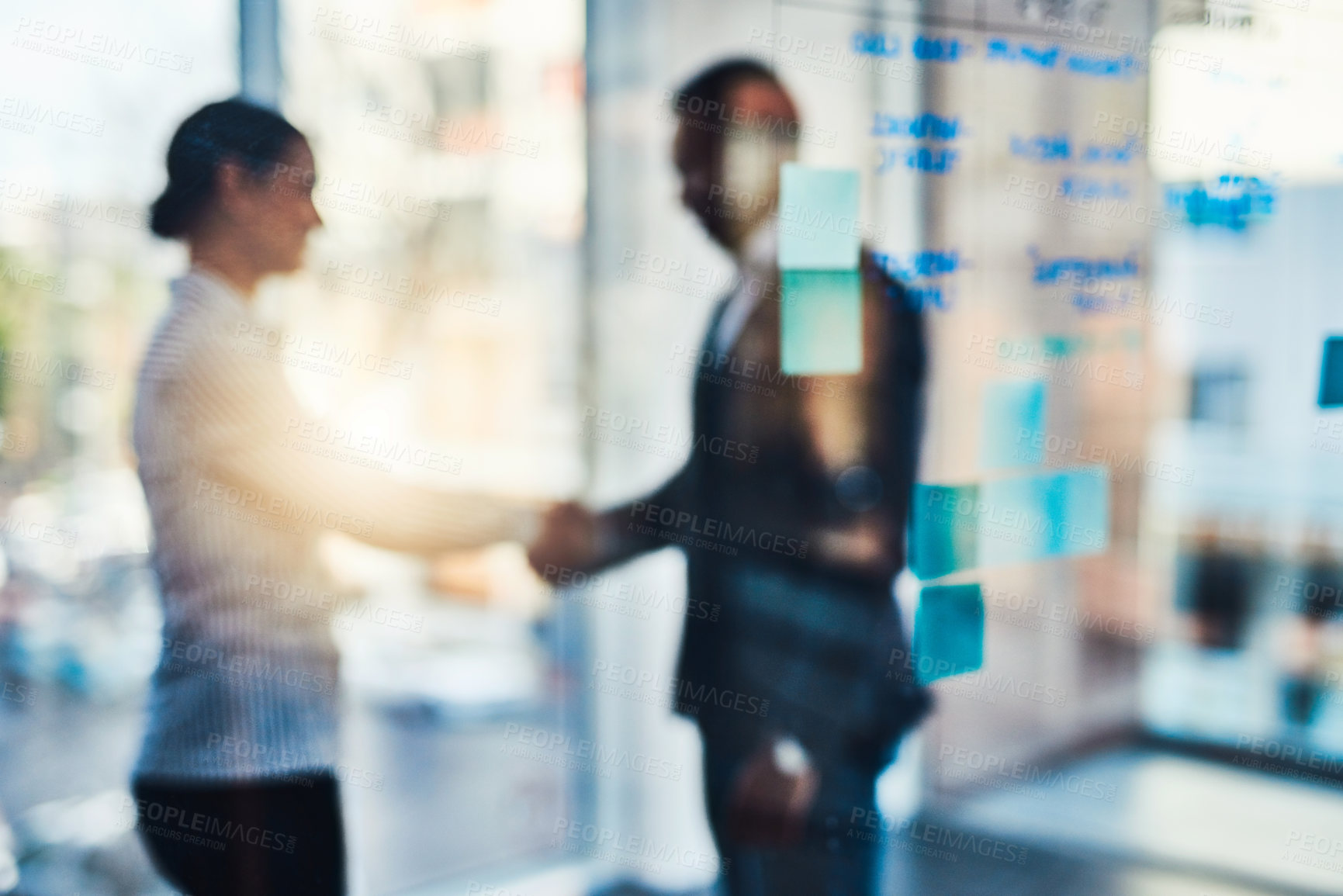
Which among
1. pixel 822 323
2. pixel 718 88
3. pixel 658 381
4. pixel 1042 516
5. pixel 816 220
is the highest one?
pixel 718 88

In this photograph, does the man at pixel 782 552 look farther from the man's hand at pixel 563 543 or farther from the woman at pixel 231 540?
the woman at pixel 231 540

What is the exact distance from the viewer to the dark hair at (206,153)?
1.25 m

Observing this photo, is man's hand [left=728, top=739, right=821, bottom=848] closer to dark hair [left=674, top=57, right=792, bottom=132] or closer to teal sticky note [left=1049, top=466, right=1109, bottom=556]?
dark hair [left=674, top=57, right=792, bottom=132]

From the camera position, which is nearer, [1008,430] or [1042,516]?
[1008,430]

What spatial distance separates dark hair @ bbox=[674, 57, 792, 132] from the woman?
2.20 feet

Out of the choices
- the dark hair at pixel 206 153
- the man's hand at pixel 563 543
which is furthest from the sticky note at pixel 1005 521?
the dark hair at pixel 206 153

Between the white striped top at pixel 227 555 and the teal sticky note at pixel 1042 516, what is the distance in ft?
5.44

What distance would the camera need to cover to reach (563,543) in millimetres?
1794

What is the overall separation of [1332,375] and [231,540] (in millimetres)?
2148

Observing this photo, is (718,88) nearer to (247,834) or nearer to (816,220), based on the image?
(816,220)

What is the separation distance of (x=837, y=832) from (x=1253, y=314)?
2.34 meters

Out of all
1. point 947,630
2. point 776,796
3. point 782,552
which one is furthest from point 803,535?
point 947,630

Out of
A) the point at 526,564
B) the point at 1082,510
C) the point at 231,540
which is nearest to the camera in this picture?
the point at 231,540

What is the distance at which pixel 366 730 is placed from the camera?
2.95 meters
